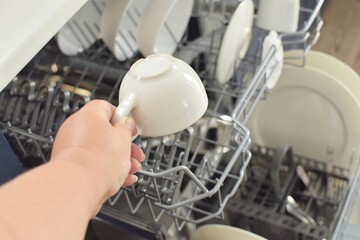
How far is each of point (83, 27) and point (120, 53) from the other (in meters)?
0.08

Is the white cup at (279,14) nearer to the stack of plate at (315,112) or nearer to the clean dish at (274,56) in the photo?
the clean dish at (274,56)

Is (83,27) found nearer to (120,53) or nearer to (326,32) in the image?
(120,53)

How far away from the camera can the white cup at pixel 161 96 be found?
1.51 ft

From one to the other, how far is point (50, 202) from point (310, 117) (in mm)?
806

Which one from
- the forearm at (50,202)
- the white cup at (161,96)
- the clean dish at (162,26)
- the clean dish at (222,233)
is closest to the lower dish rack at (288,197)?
the clean dish at (222,233)

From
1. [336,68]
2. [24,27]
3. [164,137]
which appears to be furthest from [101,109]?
[336,68]

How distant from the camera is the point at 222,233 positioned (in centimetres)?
71

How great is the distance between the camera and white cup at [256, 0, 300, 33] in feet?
2.56

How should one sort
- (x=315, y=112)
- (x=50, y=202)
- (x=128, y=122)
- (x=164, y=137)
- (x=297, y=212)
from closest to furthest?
(x=50, y=202) < (x=128, y=122) < (x=164, y=137) < (x=297, y=212) < (x=315, y=112)

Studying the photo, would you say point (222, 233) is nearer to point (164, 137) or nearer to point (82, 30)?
point (164, 137)

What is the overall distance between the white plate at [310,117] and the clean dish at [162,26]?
0.89ft

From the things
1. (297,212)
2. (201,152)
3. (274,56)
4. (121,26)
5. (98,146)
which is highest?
(98,146)

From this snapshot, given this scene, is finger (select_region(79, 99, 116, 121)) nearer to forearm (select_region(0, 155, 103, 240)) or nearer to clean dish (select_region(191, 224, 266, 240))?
forearm (select_region(0, 155, 103, 240))

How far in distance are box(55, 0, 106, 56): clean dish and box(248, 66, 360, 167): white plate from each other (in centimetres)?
40
